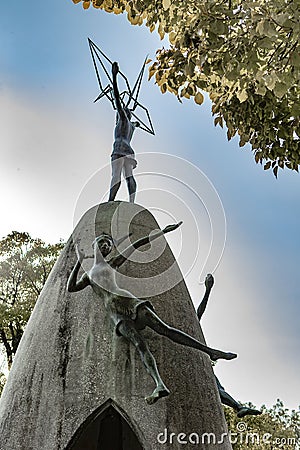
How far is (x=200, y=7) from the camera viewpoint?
142 inches

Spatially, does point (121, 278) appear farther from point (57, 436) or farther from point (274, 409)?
point (274, 409)

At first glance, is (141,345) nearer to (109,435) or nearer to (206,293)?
(206,293)

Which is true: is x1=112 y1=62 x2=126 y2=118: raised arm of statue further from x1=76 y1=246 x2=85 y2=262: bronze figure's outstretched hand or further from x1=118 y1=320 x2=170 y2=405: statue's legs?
x1=118 y1=320 x2=170 y2=405: statue's legs

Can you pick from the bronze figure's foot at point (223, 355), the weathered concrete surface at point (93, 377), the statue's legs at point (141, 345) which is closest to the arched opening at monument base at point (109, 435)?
the weathered concrete surface at point (93, 377)

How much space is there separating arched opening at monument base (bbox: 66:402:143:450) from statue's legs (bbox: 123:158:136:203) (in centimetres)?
317

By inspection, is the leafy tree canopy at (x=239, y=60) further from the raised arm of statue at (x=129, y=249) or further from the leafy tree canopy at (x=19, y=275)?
the leafy tree canopy at (x=19, y=275)

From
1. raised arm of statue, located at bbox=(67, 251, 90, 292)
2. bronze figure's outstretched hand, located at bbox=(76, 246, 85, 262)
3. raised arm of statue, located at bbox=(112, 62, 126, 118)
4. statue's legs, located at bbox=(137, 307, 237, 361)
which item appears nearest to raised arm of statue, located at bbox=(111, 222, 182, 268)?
raised arm of statue, located at bbox=(67, 251, 90, 292)

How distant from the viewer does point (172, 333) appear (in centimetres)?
496

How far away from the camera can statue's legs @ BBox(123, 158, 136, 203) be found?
7.56 metres

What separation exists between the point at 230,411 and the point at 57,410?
1453cm

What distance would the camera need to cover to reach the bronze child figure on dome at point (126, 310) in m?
4.96

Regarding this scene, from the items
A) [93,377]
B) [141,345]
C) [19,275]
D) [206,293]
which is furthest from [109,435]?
[19,275]

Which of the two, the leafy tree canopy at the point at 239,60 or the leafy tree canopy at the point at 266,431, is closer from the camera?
the leafy tree canopy at the point at 239,60

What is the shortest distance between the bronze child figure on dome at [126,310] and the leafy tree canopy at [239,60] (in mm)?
1906
